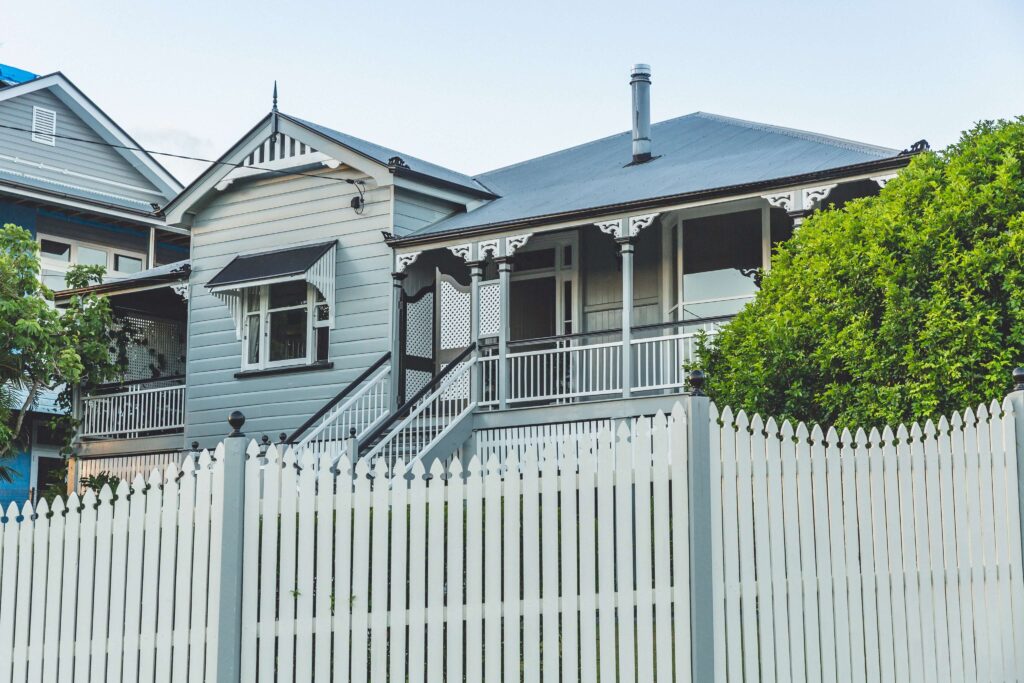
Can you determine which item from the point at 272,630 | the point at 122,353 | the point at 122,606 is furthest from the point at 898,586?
the point at 122,353

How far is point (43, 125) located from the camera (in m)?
28.9

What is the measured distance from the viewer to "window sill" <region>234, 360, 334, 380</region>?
67.6 ft

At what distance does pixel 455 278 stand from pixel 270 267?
2.82 meters

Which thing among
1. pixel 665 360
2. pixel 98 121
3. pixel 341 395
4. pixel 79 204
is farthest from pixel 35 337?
pixel 98 121

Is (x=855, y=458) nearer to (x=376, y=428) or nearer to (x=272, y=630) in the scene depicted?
(x=272, y=630)

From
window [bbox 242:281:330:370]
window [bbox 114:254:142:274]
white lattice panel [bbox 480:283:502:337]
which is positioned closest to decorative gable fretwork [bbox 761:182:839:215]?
white lattice panel [bbox 480:283:502:337]

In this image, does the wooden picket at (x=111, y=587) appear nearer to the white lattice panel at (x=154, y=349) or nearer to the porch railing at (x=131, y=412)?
the porch railing at (x=131, y=412)

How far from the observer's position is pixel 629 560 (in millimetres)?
7195

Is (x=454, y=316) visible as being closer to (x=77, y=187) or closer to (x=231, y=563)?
(x=77, y=187)

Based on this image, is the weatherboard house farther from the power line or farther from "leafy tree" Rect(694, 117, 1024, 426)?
"leafy tree" Rect(694, 117, 1024, 426)

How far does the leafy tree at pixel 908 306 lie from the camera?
9.02 metres

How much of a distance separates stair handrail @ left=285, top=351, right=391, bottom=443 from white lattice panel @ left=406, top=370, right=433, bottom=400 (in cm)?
45

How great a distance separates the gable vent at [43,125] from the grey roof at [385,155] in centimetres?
1013

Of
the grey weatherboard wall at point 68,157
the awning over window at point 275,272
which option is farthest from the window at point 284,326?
the grey weatherboard wall at point 68,157
